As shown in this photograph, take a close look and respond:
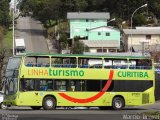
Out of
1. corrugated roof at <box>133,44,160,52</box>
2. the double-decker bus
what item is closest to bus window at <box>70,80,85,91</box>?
the double-decker bus

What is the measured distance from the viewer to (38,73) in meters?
32.8

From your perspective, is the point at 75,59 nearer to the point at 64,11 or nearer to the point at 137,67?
the point at 137,67

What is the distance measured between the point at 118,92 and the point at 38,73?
577 cm

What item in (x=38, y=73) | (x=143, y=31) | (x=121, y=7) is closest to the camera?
(x=38, y=73)

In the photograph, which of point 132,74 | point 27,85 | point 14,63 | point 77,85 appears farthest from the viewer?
point 132,74

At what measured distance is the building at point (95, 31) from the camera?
297 ft

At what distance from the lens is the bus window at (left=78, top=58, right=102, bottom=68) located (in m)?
33.8

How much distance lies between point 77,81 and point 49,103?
7.58 feet

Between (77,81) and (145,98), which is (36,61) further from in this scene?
(145,98)

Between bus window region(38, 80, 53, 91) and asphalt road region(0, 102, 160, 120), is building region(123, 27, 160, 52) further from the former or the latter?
asphalt road region(0, 102, 160, 120)

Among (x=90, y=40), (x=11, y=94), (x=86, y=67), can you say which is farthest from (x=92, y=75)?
(x=90, y=40)

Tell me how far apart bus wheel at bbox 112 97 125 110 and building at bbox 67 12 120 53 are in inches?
2124

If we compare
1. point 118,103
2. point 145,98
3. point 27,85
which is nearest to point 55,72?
point 27,85

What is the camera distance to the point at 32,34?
110 m
